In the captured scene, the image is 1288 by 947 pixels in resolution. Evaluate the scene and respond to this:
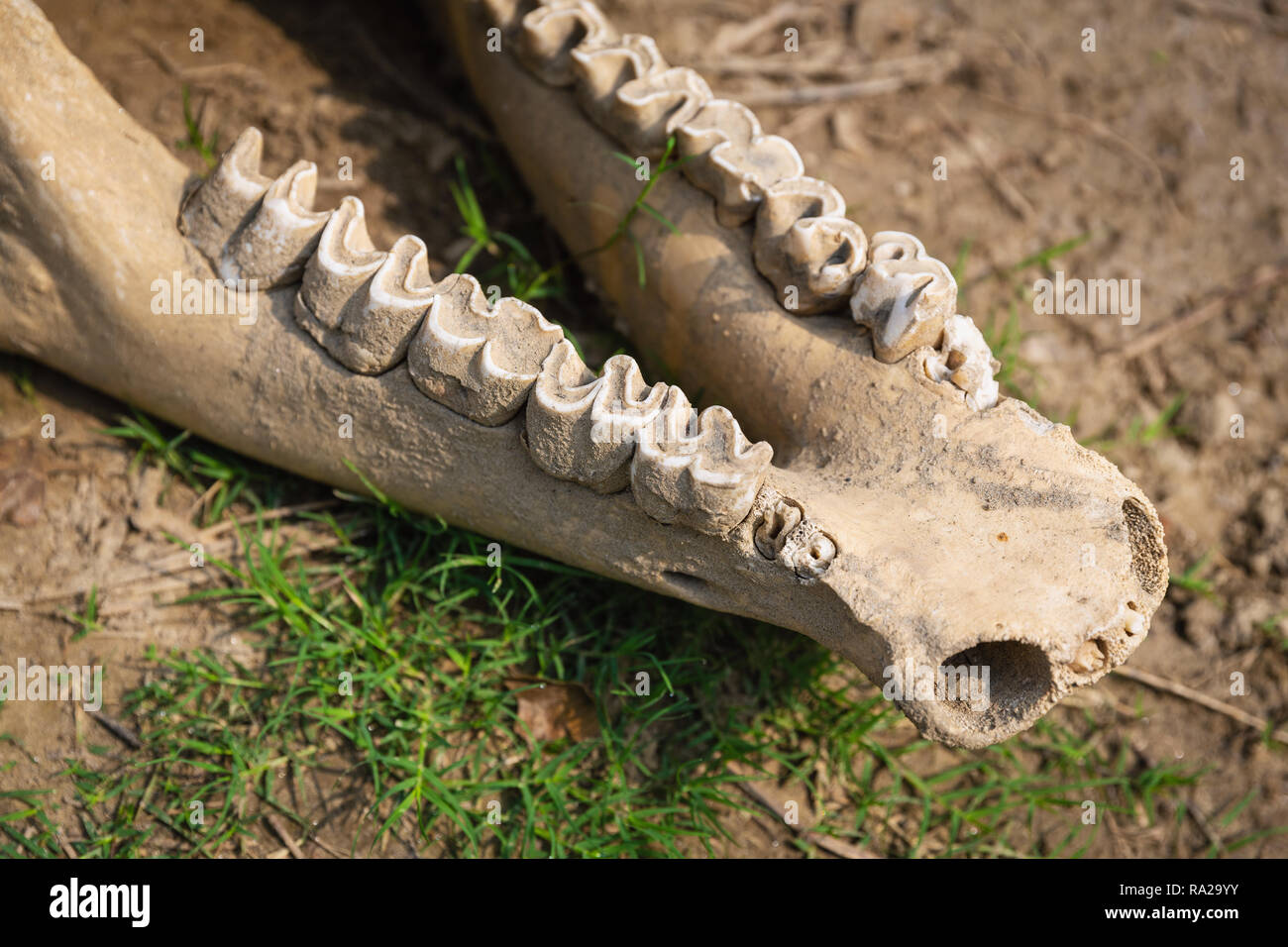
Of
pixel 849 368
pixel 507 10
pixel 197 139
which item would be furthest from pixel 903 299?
pixel 197 139

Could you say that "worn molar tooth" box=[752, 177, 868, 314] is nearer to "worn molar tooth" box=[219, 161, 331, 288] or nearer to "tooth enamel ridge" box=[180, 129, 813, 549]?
"tooth enamel ridge" box=[180, 129, 813, 549]

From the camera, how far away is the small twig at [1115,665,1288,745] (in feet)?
9.64

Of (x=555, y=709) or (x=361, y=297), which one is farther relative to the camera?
(x=555, y=709)

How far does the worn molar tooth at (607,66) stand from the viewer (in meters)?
2.60

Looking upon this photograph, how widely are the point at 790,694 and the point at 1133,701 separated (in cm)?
104

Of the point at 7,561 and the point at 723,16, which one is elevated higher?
the point at 723,16

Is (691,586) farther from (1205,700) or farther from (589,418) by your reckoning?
(1205,700)

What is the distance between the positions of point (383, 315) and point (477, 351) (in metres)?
0.22

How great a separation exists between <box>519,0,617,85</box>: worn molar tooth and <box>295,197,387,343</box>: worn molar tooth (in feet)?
2.27

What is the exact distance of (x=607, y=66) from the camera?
2619 millimetres

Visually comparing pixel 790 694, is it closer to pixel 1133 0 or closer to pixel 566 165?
pixel 566 165
